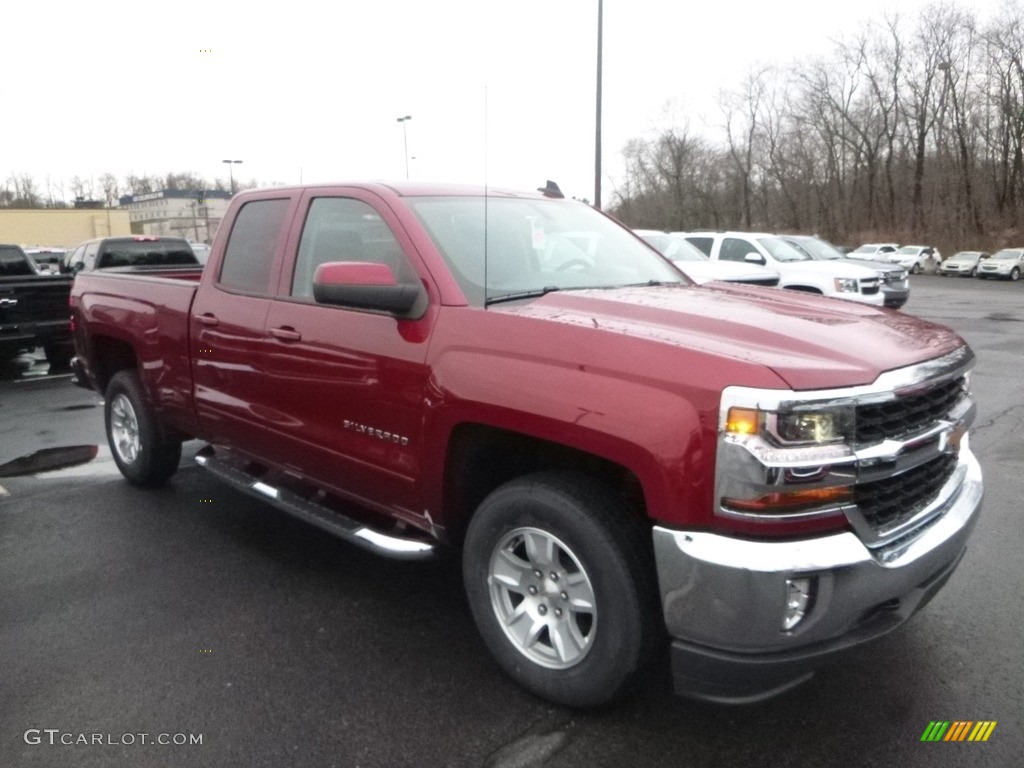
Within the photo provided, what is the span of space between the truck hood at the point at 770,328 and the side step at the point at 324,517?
3.43ft

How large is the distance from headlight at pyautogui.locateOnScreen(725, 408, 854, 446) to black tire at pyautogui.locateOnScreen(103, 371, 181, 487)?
411 cm

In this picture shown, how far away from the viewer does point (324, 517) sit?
3.84 metres

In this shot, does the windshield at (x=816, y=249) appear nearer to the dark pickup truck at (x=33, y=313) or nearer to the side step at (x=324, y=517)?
the dark pickup truck at (x=33, y=313)

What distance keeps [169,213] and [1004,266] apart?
5610 centimetres

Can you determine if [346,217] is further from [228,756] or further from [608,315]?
[228,756]

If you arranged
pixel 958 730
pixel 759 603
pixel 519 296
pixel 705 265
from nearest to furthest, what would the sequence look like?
pixel 759 603 → pixel 958 730 → pixel 519 296 → pixel 705 265

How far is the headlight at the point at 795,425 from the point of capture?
2.42 m

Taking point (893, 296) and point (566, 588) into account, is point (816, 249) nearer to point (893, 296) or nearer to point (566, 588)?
point (893, 296)

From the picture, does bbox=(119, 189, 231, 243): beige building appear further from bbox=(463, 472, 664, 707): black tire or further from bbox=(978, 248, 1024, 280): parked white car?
bbox=(463, 472, 664, 707): black tire

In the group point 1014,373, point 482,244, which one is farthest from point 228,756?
point 1014,373

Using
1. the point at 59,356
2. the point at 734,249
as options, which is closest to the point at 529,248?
the point at 59,356

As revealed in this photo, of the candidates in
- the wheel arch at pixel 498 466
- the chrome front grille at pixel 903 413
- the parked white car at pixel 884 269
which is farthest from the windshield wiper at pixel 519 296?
the parked white car at pixel 884 269

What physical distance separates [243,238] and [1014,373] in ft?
31.2

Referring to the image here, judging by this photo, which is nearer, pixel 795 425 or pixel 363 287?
pixel 795 425
